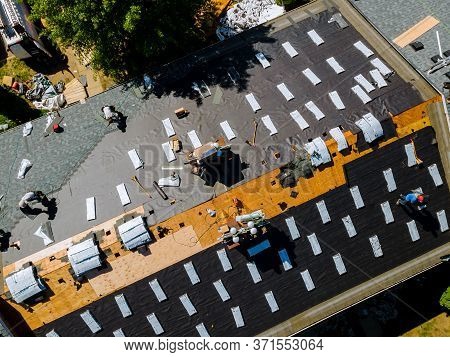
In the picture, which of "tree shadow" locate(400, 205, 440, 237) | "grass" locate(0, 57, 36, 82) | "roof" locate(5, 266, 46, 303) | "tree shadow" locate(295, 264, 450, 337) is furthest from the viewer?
"grass" locate(0, 57, 36, 82)

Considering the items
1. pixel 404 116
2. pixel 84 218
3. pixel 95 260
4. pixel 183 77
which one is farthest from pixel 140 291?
pixel 404 116

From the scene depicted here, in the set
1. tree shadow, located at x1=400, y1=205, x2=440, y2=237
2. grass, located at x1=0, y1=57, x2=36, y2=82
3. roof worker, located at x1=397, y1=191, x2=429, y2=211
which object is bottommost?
tree shadow, located at x1=400, y1=205, x2=440, y2=237

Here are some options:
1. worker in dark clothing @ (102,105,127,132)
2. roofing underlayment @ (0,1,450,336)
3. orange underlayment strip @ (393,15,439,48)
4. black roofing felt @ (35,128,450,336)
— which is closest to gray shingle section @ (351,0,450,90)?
orange underlayment strip @ (393,15,439,48)

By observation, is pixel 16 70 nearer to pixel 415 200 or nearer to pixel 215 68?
pixel 215 68

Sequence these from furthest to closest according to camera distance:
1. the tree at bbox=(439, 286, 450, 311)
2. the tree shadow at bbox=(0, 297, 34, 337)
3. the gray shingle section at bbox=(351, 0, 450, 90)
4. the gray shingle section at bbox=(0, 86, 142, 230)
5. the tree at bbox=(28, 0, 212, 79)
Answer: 1. the gray shingle section at bbox=(351, 0, 450, 90)
2. the tree at bbox=(439, 286, 450, 311)
3. the tree at bbox=(28, 0, 212, 79)
4. the gray shingle section at bbox=(0, 86, 142, 230)
5. the tree shadow at bbox=(0, 297, 34, 337)

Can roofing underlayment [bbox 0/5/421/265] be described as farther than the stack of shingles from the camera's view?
No

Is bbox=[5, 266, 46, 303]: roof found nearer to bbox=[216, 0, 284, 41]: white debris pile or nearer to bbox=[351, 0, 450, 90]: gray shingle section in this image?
bbox=[216, 0, 284, 41]: white debris pile

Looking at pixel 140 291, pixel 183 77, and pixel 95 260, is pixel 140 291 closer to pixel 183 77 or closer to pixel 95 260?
pixel 95 260
